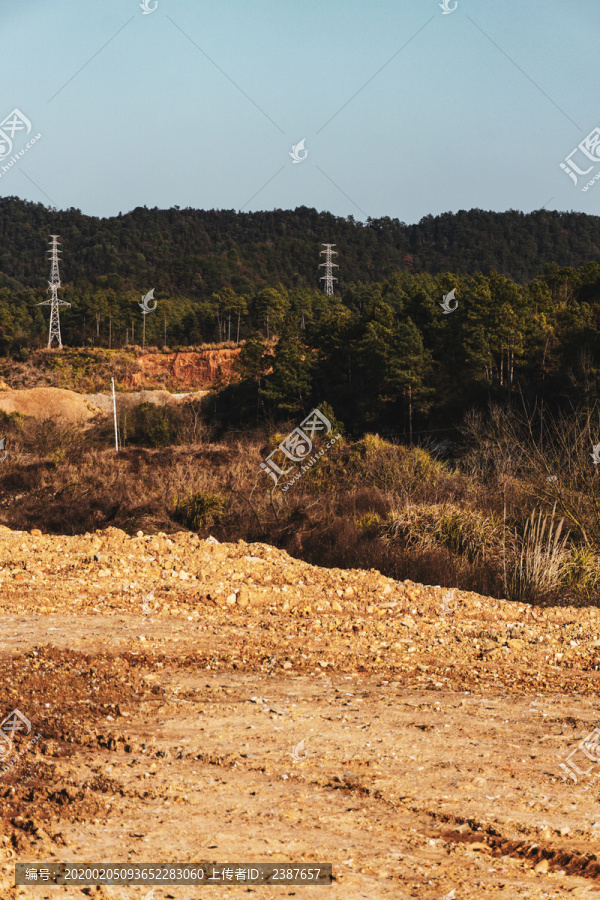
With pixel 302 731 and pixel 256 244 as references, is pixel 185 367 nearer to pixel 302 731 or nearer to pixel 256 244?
pixel 256 244

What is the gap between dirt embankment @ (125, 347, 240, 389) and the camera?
84438 millimetres

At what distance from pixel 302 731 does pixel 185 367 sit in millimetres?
83163

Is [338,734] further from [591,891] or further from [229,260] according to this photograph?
[229,260]

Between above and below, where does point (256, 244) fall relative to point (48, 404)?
above

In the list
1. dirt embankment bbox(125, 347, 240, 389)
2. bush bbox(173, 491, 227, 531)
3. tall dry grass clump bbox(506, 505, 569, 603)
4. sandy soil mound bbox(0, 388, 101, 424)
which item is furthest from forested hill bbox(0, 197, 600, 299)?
tall dry grass clump bbox(506, 505, 569, 603)

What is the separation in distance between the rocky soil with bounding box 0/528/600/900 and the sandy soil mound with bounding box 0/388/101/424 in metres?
45.3

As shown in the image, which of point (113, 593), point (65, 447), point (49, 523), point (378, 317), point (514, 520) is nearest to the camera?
point (113, 593)

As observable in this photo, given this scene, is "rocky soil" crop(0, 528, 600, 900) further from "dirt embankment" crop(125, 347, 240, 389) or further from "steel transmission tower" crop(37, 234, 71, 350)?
"dirt embankment" crop(125, 347, 240, 389)

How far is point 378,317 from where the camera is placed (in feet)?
166

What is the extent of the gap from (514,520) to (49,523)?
10575 millimetres

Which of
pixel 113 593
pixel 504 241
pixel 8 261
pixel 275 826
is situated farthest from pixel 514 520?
pixel 8 261
